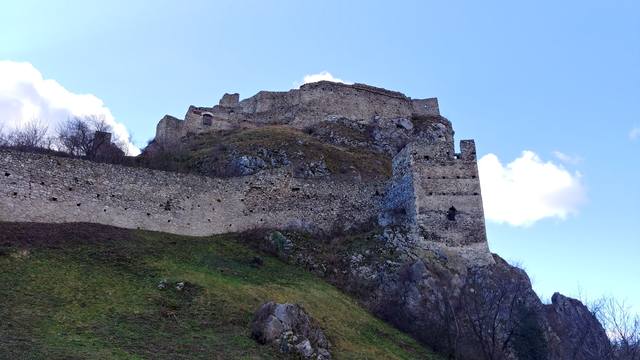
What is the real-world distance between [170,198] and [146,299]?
12.2 meters

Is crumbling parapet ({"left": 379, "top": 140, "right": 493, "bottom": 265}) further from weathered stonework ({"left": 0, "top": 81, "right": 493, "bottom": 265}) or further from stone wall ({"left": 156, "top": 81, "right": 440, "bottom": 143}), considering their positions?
stone wall ({"left": 156, "top": 81, "right": 440, "bottom": 143})

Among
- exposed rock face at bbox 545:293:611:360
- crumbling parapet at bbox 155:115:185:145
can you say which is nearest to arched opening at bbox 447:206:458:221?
exposed rock face at bbox 545:293:611:360

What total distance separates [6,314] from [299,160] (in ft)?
104

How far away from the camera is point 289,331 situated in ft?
79.8

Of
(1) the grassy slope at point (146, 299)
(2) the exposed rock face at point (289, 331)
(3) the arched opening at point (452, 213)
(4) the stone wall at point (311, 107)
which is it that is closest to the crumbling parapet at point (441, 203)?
(3) the arched opening at point (452, 213)

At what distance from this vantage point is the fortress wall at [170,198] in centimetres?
3216

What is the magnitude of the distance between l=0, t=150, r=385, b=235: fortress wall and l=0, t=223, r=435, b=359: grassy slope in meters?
1.49

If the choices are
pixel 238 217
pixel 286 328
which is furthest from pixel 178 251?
pixel 286 328

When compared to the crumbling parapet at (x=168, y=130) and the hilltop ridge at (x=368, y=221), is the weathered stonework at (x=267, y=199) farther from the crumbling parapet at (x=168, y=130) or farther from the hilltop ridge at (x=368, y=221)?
the crumbling parapet at (x=168, y=130)

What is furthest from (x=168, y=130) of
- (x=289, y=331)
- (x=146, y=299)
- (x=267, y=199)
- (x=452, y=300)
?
(x=289, y=331)

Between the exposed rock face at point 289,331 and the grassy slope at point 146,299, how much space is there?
1.86 ft

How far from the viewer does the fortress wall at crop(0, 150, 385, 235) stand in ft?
105

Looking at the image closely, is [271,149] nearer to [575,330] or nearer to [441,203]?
[441,203]

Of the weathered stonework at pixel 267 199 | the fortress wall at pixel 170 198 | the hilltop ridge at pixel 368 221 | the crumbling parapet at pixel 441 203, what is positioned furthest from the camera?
the crumbling parapet at pixel 441 203
